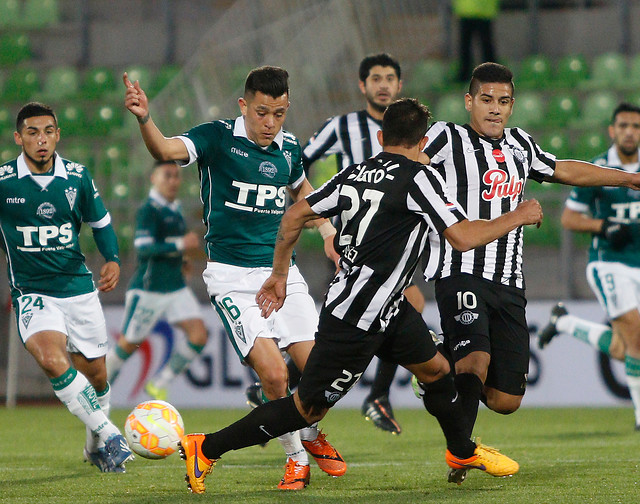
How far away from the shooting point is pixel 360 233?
5074 mm

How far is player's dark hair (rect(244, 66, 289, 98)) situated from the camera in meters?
5.72

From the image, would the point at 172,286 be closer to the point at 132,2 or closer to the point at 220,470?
the point at 220,470

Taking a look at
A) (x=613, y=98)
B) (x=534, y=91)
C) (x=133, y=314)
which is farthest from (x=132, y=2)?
(x=133, y=314)

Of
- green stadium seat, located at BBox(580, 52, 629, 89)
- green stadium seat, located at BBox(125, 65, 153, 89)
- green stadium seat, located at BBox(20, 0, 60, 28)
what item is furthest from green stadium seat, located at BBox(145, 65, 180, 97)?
green stadium seat, located at BBox(580, 52, 629, 89)

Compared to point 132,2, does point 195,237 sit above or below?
below

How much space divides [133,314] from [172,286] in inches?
18.9

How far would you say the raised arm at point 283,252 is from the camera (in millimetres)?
5152

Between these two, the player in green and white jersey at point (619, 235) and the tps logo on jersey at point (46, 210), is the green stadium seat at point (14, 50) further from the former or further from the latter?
the tps logo on jersey at point (46, 210)

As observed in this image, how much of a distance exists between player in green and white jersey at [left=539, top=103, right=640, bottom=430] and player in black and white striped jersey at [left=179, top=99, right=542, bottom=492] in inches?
154

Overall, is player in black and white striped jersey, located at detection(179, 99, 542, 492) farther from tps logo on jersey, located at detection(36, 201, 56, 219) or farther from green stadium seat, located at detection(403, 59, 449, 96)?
green stadium seat, located at detection(403, 59, 449, 96)

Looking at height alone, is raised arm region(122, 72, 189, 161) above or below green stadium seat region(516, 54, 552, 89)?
below

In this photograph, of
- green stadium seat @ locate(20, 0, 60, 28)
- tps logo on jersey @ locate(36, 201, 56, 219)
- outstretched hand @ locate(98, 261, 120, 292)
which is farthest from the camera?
green stadium seat @ locate(20, 0, 60, 28)

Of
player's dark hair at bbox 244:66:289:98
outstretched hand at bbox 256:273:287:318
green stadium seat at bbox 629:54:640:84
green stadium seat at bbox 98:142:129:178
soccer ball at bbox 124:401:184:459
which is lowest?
soccer ball at bbox 124:401:184:459

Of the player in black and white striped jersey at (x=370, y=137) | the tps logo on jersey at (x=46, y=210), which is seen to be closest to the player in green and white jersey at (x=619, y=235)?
the player in black and white striped jersey at (x=370, y=137)
